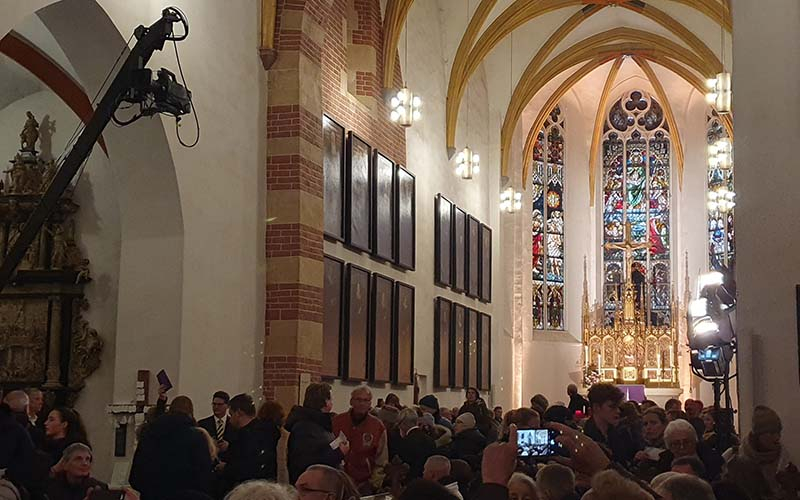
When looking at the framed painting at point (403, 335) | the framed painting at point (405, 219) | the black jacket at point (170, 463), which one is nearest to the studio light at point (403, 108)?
the framed painting at point (405, 219)

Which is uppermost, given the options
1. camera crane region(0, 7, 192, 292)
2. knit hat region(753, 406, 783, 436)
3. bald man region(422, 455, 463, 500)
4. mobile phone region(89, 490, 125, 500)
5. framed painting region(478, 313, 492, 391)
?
camera crane region(0, 7, 192, 292)

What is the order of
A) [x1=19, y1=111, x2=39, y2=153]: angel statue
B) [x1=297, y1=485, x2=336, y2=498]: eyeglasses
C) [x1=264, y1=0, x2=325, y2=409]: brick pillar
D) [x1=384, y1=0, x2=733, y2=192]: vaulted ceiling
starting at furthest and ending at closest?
1. [x1=384, y1=0, x2=733, y2=192]: vaulted ceiling
2. [x1=19, y1=111, x2=39, y2=153]: angel statue
3. [x1=264, y1=0, x2=325, y2=409]: brick pillar
4. [x1=297, y1=485, x2=336, y2=498]: eyeglasses

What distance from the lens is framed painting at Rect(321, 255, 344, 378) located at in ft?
49.6

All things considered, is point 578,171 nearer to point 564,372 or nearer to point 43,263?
point 564,372

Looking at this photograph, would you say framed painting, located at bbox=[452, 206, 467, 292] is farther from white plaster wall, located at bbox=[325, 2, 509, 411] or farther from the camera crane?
the camera crane

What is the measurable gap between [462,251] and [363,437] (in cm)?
1408

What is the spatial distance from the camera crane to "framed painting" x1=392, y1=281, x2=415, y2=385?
8.52 m

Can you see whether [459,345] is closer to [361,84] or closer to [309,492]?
[361,84]

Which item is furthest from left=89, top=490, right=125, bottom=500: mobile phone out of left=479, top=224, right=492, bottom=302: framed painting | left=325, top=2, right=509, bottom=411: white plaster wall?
left=479, top=224, right=492, bottom=302: framed painting

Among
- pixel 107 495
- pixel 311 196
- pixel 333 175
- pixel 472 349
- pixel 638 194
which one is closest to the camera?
pixel 107 495

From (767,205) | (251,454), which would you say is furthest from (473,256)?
(251,454)

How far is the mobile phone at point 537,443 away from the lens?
22.6 ft

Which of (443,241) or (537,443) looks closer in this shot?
(537,443)

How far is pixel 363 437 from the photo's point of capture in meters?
9.11
